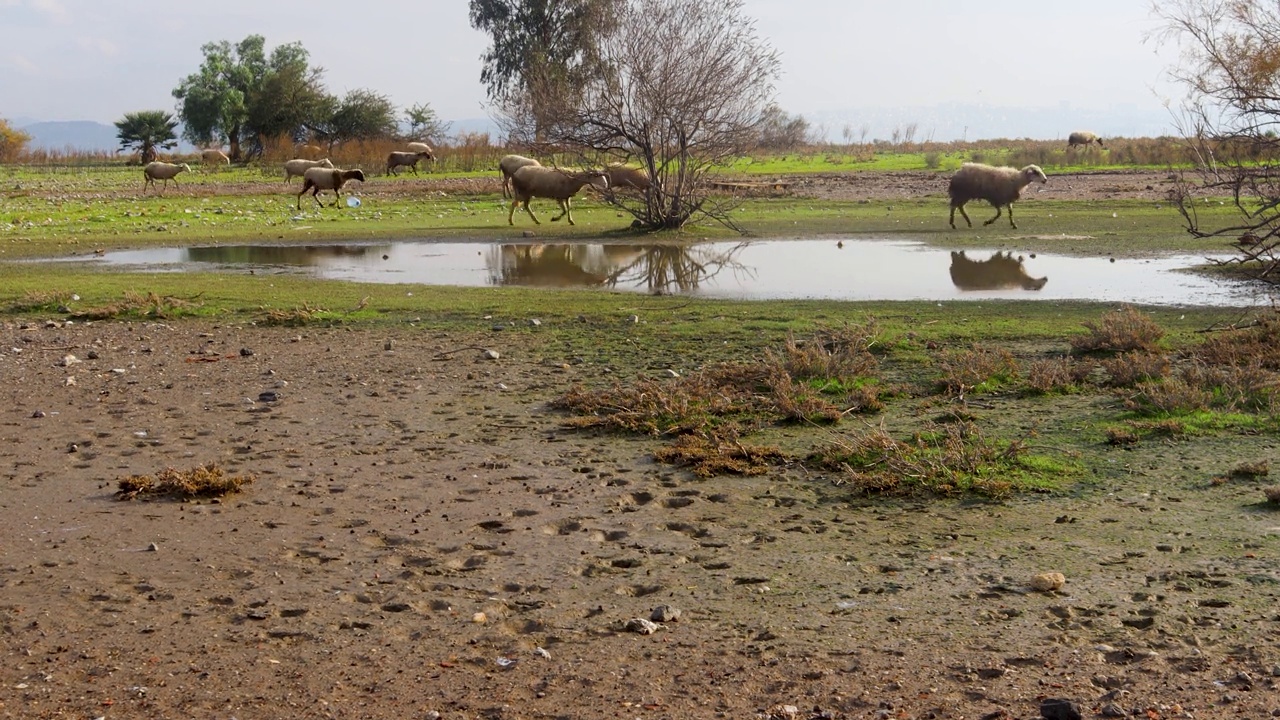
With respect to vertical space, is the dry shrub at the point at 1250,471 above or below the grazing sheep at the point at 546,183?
below

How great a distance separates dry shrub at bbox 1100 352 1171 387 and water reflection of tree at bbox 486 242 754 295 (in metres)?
6.80

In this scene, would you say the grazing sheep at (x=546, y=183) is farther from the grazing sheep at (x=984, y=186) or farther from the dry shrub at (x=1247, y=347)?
the dry shrub at (x=1247, y=347)

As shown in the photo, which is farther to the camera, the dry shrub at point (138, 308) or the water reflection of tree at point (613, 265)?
the water reflection of tree at point (613, 265)

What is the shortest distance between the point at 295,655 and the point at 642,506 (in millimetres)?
2271

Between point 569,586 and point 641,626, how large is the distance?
615 mm

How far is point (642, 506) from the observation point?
20.6 feet

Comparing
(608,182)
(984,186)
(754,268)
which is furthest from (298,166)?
(754,268)

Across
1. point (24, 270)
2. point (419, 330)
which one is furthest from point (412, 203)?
point (419, 330)

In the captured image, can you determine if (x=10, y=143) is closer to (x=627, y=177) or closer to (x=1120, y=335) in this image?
(x=627, y=177)

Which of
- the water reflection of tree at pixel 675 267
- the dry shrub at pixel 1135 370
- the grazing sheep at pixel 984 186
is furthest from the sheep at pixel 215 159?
the dry shrub at pixel 1135 370

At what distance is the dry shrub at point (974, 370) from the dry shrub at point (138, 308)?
26.1ft

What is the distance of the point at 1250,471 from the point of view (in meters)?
6.48

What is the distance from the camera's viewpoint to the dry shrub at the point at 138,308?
40.9 ft

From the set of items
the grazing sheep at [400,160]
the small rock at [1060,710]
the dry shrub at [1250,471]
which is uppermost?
the grazing sheep at [400,160]
